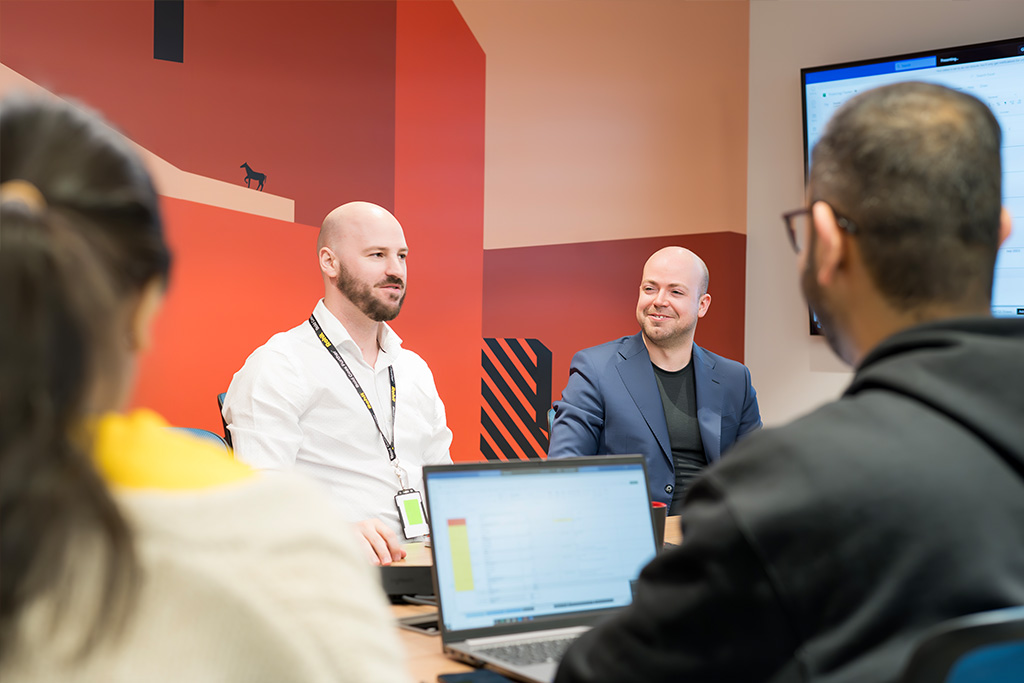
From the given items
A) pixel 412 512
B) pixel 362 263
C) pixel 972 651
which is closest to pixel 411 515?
pixel 412 512

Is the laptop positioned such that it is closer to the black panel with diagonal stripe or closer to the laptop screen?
the laptop screen

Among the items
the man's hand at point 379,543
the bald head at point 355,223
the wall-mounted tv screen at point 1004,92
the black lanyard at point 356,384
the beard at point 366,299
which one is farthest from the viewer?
the wall-mounted tv screen at point 1004,92

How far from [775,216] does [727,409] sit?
1861 mm

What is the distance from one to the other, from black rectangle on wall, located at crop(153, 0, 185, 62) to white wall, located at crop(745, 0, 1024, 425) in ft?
10.4

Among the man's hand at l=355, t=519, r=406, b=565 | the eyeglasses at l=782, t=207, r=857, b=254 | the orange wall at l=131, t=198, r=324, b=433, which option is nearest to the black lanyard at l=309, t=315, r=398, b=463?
the orange wall at l=131, t=198, r=324, b=433

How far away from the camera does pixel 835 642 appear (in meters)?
0.85

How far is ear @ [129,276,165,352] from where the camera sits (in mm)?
741

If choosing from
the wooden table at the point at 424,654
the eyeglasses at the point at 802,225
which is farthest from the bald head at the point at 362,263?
the eyeglasses at the point at 802,225

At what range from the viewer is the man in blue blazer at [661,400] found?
Result: 3.25 metres

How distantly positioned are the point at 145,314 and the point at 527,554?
0.95 meters

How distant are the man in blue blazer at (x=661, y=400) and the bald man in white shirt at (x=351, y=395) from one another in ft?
1.86

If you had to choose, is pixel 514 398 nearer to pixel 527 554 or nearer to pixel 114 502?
pixel 527 554

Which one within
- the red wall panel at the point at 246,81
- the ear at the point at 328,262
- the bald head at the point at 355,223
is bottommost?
the ear at the point at 328,262

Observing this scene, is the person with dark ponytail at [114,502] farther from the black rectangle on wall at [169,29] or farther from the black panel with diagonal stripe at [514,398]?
the black panel with diagonal stripe at [514,398]
